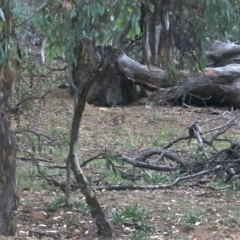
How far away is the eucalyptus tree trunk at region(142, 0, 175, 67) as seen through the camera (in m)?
6.05

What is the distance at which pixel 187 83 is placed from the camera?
17062 mm

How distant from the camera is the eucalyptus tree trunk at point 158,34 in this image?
238 inches

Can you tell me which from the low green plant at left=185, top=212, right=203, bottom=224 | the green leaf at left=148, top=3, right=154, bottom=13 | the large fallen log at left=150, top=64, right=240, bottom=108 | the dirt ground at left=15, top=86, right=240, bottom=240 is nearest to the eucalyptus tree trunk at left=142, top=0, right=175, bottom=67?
the green leaf at left=148, top=3, right=154, bottom=13

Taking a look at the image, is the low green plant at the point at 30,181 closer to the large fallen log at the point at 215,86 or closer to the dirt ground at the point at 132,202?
the dirt ground at the point at 132,202

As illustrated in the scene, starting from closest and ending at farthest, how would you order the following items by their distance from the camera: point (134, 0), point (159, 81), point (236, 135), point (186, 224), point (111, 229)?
1. point (134, 0)
2. point (111, 229)
3. point (186, 224)
4. point (236, 135)
5. point (159, 81)

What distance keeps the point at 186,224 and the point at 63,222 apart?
1.42 m

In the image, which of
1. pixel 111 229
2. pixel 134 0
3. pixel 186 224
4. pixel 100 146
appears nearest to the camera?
pixel 134 0

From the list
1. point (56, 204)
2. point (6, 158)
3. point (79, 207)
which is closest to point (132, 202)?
point (79, 207)

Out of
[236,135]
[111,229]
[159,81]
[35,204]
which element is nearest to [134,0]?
[111,229]

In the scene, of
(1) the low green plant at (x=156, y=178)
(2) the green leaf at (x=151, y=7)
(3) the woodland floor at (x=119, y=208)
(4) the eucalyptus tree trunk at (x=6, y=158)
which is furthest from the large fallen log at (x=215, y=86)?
(2) the green leaf at (x=151, y=7)

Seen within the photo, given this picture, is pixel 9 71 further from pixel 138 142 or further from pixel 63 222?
pixel 138 142

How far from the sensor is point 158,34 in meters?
6.17

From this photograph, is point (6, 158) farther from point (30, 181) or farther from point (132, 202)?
point (30, 181)

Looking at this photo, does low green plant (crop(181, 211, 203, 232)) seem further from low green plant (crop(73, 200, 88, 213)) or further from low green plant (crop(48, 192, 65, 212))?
low green plant (crop(48, 192, 65, 212))
